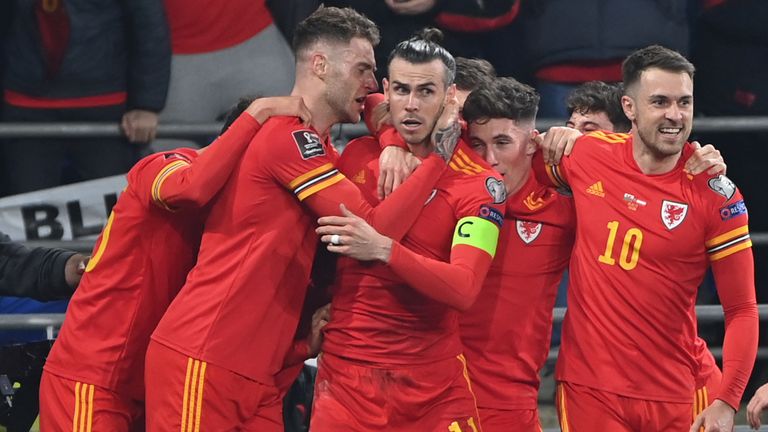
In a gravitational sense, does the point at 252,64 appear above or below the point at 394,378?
above

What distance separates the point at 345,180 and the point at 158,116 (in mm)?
2343

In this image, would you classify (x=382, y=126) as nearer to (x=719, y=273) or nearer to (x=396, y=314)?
(x=396, y=314)

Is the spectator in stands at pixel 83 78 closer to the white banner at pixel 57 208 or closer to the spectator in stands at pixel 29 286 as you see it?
the white banner at pixel 57 208

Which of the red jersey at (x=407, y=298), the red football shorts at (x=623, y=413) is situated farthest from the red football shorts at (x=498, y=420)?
the red jersey at (x=407, y=298)

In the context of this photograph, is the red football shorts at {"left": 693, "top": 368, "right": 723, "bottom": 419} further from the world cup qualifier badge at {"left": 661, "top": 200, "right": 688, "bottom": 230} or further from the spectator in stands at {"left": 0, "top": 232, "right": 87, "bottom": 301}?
the spectator in stands at {"left": 0, "top": 232, "right": 87, "bottom": 301}

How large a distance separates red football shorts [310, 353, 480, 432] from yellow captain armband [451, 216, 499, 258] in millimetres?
457

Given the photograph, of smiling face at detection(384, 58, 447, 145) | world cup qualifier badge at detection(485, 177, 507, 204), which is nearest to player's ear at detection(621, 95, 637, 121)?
world cup qualifier badge at detection(485, 177, 507, 204)

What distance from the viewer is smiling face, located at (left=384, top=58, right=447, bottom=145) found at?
598 cm

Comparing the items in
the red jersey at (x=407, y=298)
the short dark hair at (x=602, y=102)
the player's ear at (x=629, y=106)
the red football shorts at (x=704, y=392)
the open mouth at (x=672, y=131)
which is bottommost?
the red football shorts at (x=704, y=392)

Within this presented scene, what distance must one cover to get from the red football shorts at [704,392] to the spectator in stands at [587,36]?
7.28ft

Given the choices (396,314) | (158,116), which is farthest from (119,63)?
(396,314)

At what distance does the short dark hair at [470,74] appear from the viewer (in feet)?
20.9

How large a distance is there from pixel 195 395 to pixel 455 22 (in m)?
3.02

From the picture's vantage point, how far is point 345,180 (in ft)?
19.2
